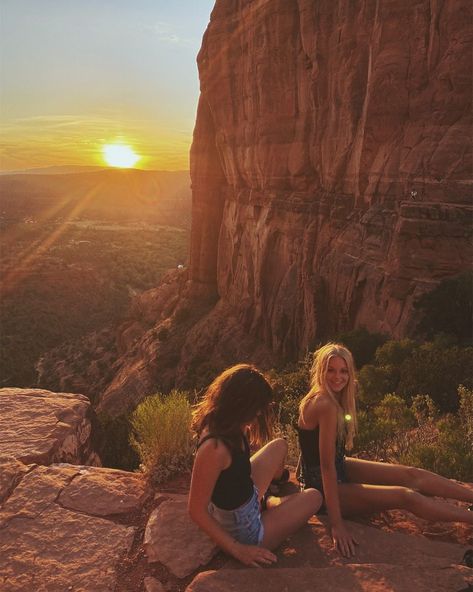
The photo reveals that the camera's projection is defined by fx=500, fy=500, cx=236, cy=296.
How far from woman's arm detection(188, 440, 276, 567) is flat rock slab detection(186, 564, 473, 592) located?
12cm

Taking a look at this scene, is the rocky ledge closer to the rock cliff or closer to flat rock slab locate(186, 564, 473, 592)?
flat rock slab locate(186, 564, 473, 592)

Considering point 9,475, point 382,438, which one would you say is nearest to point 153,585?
point 9,475

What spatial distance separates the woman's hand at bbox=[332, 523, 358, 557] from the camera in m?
3.56

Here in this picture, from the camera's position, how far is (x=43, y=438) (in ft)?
17.1

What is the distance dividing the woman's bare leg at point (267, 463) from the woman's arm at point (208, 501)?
0.60 m

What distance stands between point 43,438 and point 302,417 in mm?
2809

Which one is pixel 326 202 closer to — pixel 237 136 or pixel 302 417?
pixel 237 136

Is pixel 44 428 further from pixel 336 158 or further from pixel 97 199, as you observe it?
pixel 97 199

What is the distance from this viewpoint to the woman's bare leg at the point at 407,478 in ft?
13.8

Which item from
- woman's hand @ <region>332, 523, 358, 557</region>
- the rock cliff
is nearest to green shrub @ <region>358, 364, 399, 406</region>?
the rock cliff

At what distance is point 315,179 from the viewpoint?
90.8 ft

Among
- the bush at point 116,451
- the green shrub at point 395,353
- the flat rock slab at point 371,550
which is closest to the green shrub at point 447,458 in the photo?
the flat rock slab at point 371,550

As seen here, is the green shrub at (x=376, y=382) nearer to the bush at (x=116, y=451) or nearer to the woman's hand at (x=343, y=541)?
the bush at (x=116, y=451)

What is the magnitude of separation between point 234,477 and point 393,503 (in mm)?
1489
